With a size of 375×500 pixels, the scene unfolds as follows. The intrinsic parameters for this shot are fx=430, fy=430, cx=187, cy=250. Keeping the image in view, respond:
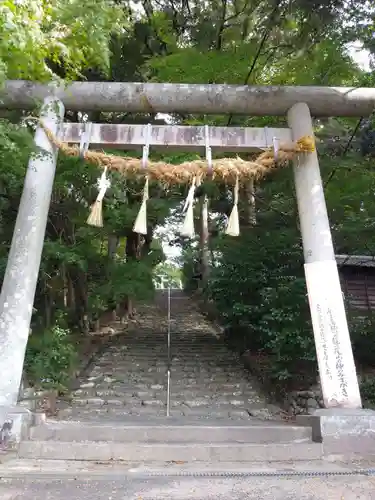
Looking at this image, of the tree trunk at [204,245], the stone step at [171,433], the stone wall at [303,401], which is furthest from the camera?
the tree trunk at [204,245]

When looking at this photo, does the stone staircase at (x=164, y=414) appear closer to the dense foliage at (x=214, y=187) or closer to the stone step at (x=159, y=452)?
the stone step at (x=159, y=452)

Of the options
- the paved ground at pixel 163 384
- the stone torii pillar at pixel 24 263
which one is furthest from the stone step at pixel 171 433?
the paved ground at pixel 163 384

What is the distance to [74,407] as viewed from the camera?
25.0 ft

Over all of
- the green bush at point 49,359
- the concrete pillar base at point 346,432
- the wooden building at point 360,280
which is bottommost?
the concrete pillar base at point 346,432

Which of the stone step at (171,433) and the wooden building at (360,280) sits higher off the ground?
the wooden building at (360,280)

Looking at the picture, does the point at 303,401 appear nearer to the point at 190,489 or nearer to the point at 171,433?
the point at 171,433

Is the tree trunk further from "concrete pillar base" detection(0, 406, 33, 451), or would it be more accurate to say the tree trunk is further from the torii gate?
"concrete pillar base" detection(0, 406, 33, 451)

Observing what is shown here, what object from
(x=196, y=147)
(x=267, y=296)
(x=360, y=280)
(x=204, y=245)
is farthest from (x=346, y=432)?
(x=204, y=245)

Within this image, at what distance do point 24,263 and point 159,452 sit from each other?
3125 mm

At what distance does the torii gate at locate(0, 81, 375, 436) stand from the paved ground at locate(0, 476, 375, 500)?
1.70 metres

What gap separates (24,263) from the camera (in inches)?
239

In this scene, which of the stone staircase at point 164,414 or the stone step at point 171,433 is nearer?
the stone staircase at point 164,414

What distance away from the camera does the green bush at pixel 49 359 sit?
721 cm

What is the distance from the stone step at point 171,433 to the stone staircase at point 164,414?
0.04 ft
